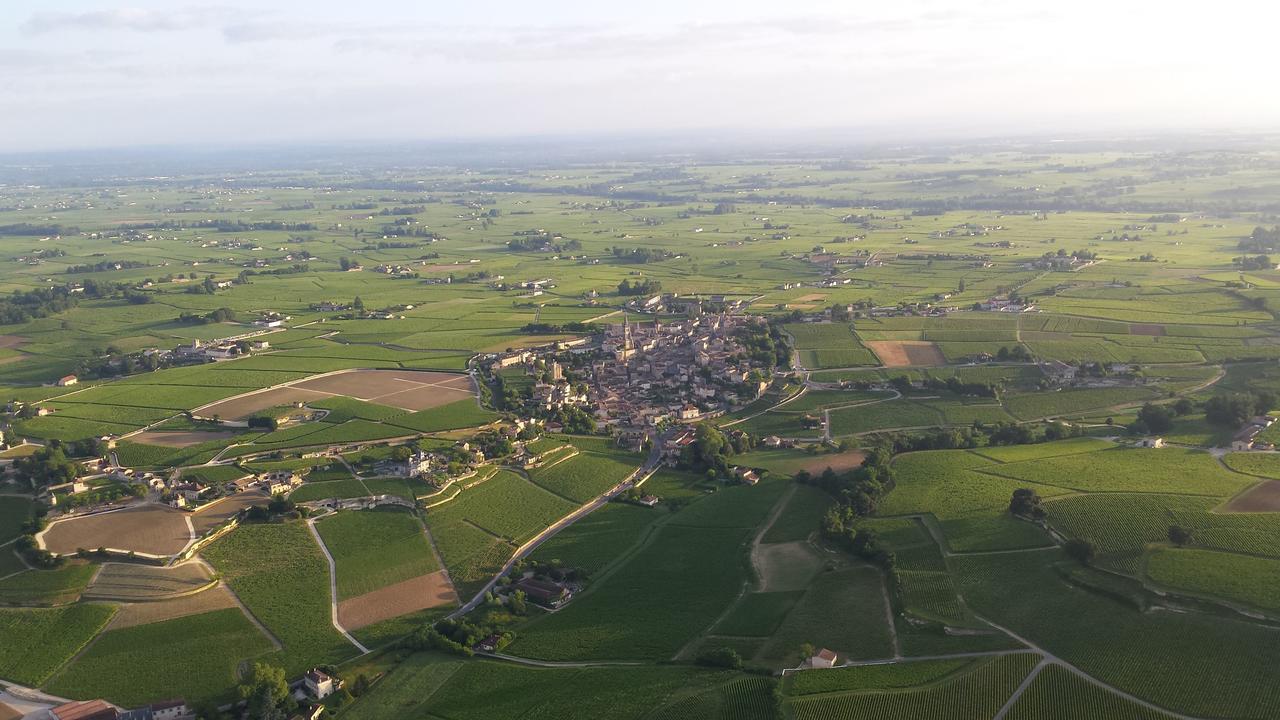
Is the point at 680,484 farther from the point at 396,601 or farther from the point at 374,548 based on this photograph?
the point at 396,601

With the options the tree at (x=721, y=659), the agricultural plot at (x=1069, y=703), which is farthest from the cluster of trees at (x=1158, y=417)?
the tree at (x=721, y=659)

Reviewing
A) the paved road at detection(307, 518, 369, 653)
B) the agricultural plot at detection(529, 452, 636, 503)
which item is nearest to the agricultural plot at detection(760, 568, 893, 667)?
the agricultural plot at detection(529, 452, 636, 503)

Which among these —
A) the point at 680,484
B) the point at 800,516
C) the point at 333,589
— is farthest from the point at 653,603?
the point at 680,484

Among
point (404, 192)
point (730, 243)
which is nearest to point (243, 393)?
point (730, 243)

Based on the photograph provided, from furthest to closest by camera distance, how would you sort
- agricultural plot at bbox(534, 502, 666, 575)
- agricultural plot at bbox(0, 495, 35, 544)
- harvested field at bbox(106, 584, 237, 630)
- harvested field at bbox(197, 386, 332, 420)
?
1. harvested field at bbox(197, 386, 332, 420)
2. agricultural plot at bbox(0, 495, 35, 544)
3. agricultural plot at bbox(534, 502, 666, 575)
4. harvested field at bbox(106, 584, 237, 630)

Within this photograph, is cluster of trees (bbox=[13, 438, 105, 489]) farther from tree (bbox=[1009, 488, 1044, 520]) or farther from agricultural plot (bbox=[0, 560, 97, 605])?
tree (bbox=[1009, 488, 1044, 520])

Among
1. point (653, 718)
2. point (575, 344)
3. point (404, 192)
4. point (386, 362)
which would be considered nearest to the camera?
point (653, 718)

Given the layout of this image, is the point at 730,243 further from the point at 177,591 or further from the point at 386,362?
the point at 177,591
